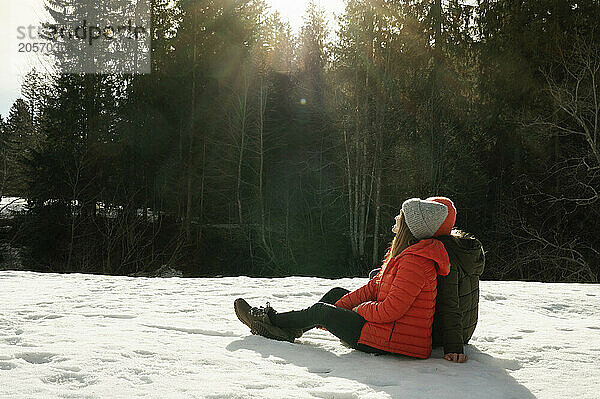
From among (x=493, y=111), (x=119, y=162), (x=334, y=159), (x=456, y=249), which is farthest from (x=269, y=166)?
(x=456, y=249)

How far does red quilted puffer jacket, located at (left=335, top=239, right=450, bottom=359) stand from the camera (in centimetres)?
366

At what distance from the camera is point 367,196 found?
1866 cm

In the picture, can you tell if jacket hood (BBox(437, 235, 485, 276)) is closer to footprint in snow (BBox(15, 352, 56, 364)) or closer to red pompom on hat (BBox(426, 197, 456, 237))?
red pompom on hat (BBox(426, 197, 456, 237))

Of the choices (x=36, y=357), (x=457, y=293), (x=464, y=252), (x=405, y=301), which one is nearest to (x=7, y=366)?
(x=36, y=357)

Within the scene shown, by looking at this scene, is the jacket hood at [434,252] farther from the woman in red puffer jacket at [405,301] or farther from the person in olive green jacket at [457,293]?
the person in olive green jacket at [457,293]

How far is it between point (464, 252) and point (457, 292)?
26 centimetres

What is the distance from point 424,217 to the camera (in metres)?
3.78

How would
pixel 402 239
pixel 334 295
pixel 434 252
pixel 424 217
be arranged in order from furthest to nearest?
1. pixel 334 295
2. pixel 402 239
3. pixel 424 217
4. pixel 434 252

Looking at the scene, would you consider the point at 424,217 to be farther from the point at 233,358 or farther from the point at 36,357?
the point at 36,357

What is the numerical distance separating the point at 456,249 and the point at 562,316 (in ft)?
10.2

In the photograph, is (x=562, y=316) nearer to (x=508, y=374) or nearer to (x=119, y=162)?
(x=508, y=374)

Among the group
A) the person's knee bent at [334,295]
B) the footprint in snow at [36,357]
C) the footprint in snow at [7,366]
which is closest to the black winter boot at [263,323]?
the person's knee bent at [334,295]

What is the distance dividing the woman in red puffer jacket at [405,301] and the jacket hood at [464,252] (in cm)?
10

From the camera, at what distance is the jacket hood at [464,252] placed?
3844 mm
